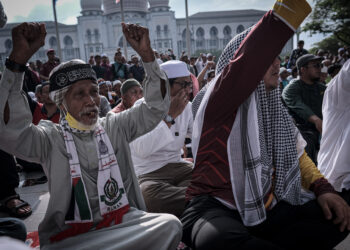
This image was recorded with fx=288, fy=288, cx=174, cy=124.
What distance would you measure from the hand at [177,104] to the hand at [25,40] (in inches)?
49.1

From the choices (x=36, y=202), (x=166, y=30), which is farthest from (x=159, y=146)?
(x=166, y=30)

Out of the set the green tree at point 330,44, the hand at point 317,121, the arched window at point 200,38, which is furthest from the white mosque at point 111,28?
the hand at point 317,121

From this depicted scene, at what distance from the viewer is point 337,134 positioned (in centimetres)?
237

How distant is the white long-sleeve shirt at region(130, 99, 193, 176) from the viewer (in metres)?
2.40

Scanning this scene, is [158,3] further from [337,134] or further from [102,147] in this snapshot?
[102,147]

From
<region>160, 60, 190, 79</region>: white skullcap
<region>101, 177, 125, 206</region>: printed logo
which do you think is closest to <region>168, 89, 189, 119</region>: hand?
<region>160, 60, 190, 79</region>: white skullcap

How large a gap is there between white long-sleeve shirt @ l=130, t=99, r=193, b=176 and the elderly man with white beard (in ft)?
1.59

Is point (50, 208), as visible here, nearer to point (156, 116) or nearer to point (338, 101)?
point (156, 116)

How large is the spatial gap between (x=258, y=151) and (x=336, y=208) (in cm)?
58

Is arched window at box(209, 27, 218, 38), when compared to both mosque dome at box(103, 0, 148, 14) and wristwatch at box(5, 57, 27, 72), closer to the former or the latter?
mosque dome at box(103, 0, 148, 14)

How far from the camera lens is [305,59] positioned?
416cm

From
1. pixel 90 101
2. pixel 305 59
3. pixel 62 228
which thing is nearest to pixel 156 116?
pixel 90 101

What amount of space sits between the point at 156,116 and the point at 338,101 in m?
1.56

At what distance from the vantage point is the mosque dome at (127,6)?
50.3m
